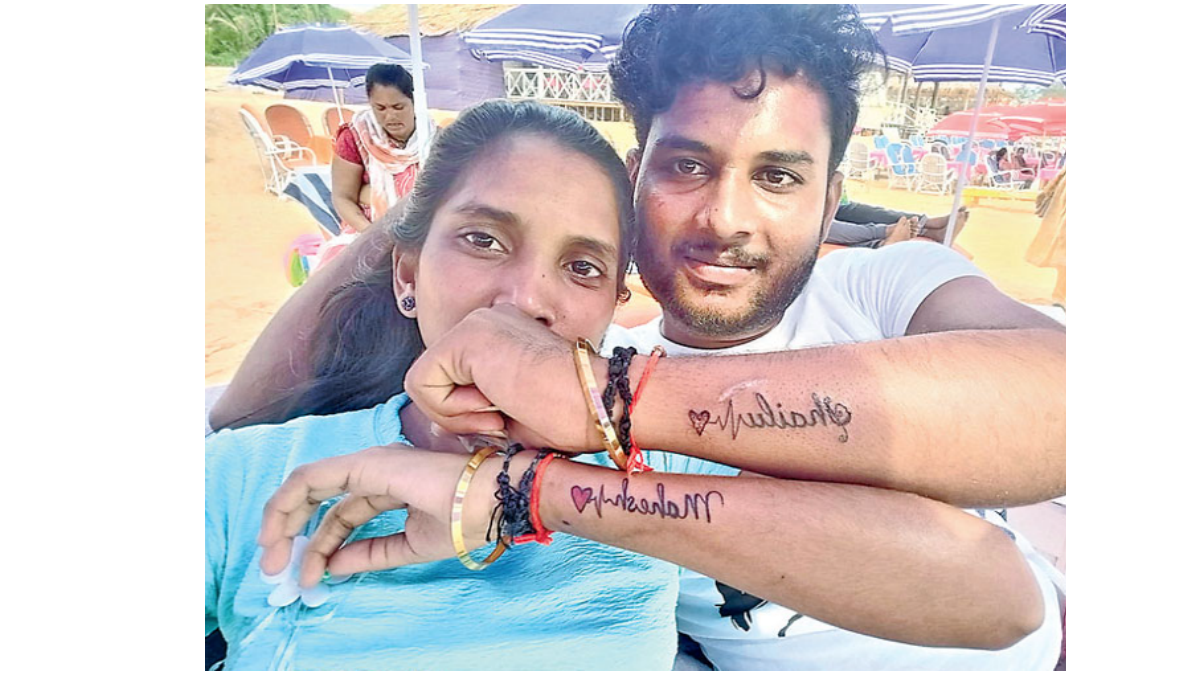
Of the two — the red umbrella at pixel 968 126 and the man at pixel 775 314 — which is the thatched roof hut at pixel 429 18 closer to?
the man at pixel 775 314

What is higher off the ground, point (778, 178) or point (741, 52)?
point (741, 52)

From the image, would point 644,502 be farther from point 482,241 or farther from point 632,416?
point 482,241

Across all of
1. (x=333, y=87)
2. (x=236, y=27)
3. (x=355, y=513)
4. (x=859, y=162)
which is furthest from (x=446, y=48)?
(x=355, y=513)

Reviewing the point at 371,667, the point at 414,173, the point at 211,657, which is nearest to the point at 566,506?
the point at 371,667

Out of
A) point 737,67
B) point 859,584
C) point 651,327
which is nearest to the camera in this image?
→ point 859,584

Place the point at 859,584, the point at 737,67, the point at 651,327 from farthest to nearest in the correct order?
the point at 651,327, the point at 737,67, the point at 859,584

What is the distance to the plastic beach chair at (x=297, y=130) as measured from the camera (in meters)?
1.98

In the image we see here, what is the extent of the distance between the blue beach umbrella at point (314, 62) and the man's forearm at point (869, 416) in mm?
1085

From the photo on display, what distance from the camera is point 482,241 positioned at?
6.15ft

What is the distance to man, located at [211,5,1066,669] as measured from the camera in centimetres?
161

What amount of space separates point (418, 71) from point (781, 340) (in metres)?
1.16
